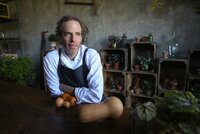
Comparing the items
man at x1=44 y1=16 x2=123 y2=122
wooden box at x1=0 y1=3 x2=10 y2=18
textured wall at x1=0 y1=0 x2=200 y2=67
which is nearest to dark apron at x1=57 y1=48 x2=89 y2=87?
man at x1=44 y1=16 x2=123 y2=122

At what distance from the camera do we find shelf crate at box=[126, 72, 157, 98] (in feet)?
8.70

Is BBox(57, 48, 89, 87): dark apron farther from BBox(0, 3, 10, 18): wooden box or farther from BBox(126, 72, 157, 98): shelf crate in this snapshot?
BBox(0, 3, 10, 18): wooden box

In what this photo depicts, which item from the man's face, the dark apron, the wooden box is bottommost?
the dark apron

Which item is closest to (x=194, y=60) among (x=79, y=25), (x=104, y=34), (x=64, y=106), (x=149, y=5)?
(x=149, y=5)

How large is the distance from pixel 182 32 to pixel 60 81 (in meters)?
1.98

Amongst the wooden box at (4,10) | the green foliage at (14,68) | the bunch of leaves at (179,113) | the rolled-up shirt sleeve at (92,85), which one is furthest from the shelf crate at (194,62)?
the wooden box at (4,10)

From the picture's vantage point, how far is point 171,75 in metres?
2.69

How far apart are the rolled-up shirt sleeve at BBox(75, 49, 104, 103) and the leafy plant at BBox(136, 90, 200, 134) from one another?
0.62m

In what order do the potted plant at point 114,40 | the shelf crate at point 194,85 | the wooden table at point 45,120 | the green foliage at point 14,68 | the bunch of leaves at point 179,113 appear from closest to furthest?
1. the bunch of leaves at point 179,113
2. the wooden table at point 45,120
3. the shelf crate at point 194,85
4. the potted plant at point 114,40
5. the green foliage at point 14,68

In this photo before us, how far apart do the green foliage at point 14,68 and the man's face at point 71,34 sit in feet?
7.39

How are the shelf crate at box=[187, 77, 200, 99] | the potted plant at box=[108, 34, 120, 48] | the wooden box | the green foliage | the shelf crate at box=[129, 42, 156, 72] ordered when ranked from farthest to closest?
1. the wooden box
2. the green foliage
3. the potted plant at box=[108, 34, 120, 48]
4. the shelf crate at box=[129, 42, 156, 72]
5. the shelf crate at box=[187, 77, 200, 99]

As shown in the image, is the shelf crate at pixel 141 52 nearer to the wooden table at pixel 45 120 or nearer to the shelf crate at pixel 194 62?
the shelf crate at pixel 194 62

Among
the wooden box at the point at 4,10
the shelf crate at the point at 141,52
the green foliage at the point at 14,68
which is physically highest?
the wooden box at the point at 4,10

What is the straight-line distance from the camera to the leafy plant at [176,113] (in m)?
0.47
